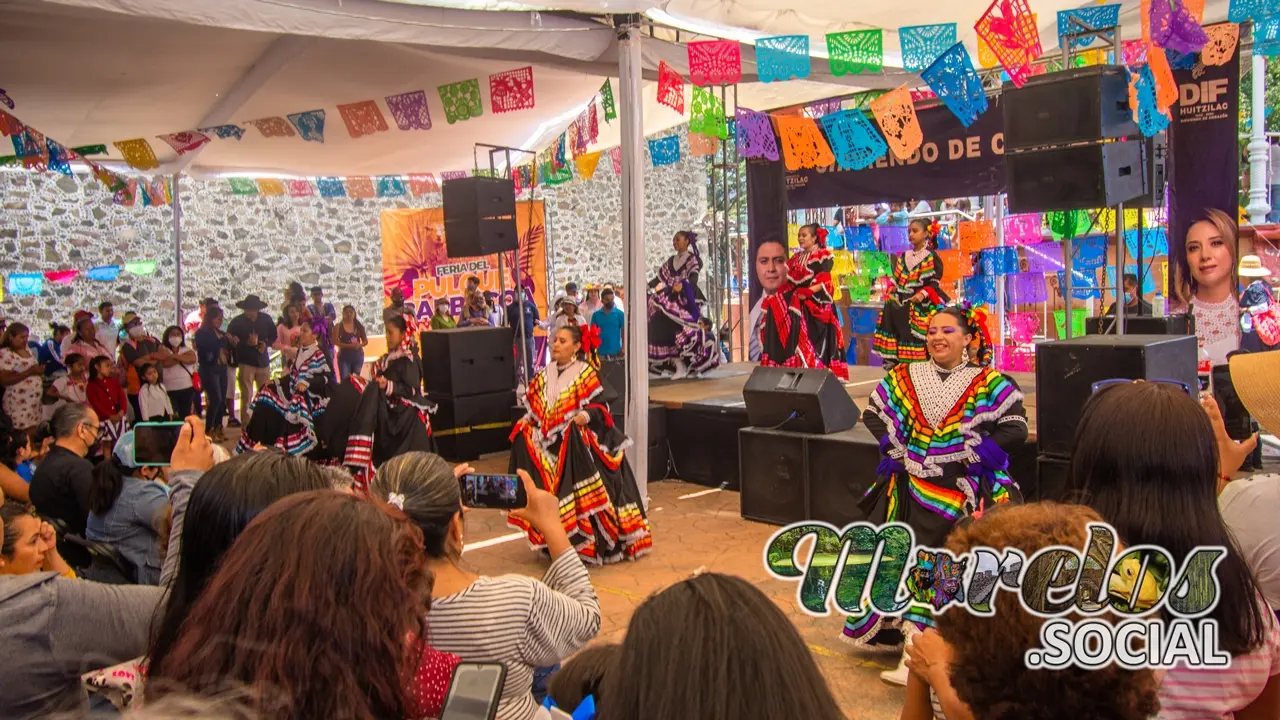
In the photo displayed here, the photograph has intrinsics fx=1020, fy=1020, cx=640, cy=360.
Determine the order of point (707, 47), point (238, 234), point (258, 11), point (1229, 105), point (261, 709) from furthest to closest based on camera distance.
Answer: point (238, 234) → point (1229, 105) → point (707, 47) → point (258, 11) → point (261, 709)

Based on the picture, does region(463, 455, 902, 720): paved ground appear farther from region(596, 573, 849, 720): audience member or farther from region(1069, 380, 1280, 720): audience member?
region(596, 573, 849, 720): audience member

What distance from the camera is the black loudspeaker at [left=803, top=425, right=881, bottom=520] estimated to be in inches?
216

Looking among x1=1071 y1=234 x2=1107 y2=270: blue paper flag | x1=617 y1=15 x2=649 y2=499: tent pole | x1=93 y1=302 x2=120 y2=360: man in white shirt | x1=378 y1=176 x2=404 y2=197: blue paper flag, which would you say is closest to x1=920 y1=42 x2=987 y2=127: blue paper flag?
x1=617 y1=15 x2=649 y2=499: tent pole

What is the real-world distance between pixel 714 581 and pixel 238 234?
521 inches

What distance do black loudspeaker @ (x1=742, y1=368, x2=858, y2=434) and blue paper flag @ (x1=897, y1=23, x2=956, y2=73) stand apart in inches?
80.9

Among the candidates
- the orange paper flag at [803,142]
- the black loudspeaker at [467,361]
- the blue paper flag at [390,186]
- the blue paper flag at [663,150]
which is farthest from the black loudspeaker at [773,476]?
the blue paper flag at [390,186]

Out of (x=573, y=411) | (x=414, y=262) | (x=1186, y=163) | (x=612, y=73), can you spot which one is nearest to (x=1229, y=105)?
(x=1186, y=163)

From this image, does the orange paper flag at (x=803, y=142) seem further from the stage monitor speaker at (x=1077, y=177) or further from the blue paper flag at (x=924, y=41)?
the stage monitor speaker at (x=1077, y=177)

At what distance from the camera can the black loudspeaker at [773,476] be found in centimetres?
587

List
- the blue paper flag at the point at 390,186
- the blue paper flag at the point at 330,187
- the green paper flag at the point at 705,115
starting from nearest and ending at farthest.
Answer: the green paper flag at the point at 705,115 → the blue paper flag at the point at 330,187 → the blue paper flag at the point at 390,186

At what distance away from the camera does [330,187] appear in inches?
503

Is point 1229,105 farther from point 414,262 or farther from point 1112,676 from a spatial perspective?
point 414,262

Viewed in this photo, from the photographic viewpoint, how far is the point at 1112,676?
1225 mm

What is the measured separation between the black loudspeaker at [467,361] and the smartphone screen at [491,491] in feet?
20.6
